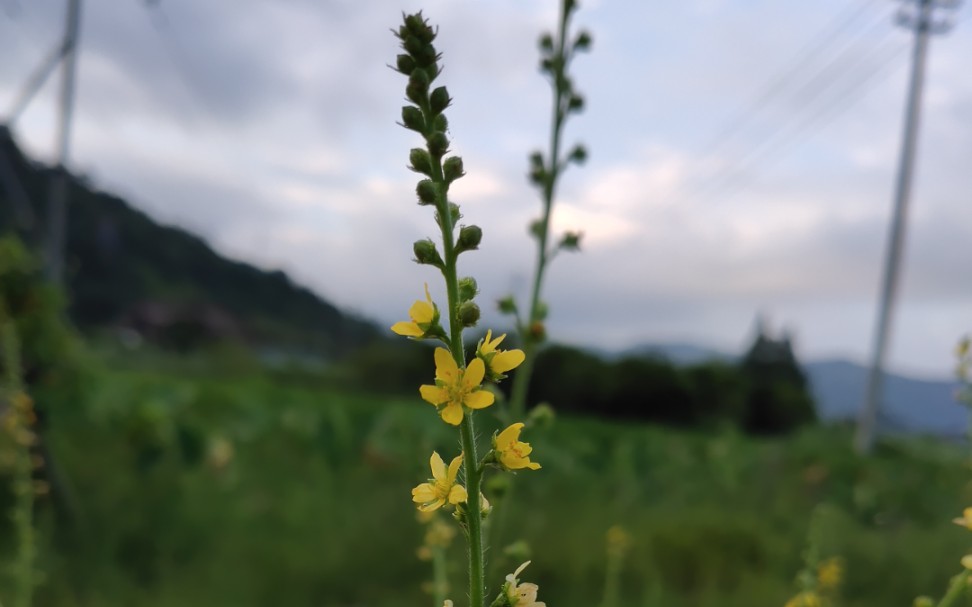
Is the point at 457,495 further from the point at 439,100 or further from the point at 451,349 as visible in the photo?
the point at 439,100

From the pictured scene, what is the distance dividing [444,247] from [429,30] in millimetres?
290

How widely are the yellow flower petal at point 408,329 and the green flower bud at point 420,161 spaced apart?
191mm

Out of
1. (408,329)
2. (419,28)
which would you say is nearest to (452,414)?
(408,329)

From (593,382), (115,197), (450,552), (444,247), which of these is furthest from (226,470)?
(115,197)

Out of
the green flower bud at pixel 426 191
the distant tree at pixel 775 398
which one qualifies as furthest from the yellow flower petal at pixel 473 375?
the distant tree at pixel 775 398

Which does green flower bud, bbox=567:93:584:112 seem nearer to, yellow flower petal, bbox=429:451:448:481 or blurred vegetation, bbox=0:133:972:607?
blurred vegetation, bbox=0:133:972:607

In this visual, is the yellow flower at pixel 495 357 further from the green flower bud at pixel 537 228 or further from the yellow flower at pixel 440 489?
the green flower bud at pixel 537 228

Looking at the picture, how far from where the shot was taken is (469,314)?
2.67 feet

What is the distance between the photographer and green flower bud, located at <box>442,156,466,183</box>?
89 centimetres

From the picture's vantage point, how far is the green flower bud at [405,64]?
93 cm

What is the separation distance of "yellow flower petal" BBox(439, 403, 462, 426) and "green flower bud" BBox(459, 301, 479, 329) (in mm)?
92

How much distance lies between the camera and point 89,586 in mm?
A: 4609

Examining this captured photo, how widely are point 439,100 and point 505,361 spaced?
13.5 inches

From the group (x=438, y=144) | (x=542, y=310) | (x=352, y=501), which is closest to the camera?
(x=438, y=144)
